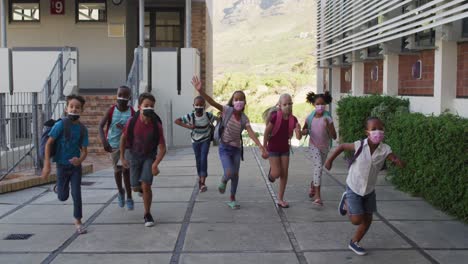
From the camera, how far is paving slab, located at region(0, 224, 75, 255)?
621 centimetres

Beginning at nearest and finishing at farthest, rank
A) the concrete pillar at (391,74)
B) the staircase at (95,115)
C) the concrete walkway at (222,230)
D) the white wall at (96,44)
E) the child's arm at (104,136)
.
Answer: the concrete walkway at (222,230) → the child's arm at (104,136) → the concrete pillar at (391,74) → the staircase at (95,115) → the white wall at (96,44)

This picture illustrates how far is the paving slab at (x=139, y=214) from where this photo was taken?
24.4 ft

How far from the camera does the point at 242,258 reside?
5812 mm

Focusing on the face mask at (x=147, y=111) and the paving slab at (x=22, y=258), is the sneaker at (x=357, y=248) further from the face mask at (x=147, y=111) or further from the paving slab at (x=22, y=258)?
the paving slab at (x=22, y=258)

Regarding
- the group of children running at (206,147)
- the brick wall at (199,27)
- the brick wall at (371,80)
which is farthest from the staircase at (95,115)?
the brick wall at (371,80)

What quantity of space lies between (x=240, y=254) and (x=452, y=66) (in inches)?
203

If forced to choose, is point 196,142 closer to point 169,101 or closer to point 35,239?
point 35,239

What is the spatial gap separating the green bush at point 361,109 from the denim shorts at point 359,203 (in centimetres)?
501

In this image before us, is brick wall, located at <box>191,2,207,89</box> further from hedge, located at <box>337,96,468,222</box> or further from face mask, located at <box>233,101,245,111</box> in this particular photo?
face mask, located at <box>233,101,245,111</box>

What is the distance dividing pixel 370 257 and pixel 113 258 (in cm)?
245

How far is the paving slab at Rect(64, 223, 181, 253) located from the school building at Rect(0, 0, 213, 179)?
26.2 feet

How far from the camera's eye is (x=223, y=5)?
176875 millimetres

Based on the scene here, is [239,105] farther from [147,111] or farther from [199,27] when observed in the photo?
[199,27]

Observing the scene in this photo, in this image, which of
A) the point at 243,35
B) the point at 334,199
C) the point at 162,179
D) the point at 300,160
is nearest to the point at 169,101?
the point at 300,160
